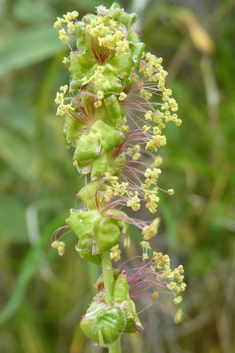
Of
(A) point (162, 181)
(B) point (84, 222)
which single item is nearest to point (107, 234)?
(B) point (84, 222)

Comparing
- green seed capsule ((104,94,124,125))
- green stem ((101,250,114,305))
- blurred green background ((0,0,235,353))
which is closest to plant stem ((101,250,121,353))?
green stem ((101,250,114,305))

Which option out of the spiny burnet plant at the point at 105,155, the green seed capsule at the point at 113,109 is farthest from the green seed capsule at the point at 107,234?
the green seed capsule at the point at 113,109

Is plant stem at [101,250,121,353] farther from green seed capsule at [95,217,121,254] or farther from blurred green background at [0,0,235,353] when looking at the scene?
blurred green background at [0,0,235,353]

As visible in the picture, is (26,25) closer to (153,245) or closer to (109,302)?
(153,245)

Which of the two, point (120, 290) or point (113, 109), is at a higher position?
point (113, 109)

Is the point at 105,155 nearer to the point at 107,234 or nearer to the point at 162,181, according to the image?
the point at 107,234

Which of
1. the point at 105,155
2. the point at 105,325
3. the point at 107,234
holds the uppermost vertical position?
the point at 105,155

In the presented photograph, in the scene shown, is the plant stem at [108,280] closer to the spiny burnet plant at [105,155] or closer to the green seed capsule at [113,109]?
the spiny burnet plant at [105,155]

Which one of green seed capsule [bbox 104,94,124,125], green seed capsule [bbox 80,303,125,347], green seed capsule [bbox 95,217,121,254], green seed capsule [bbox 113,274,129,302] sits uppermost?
green seed capsule [bbox 104,94,124,125]

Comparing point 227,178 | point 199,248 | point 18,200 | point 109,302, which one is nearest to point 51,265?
point 18,200
